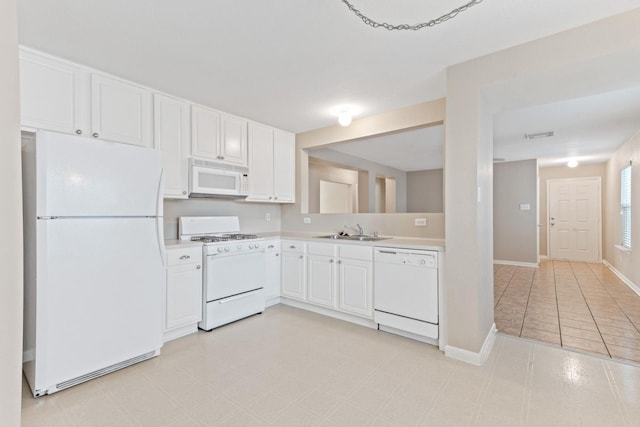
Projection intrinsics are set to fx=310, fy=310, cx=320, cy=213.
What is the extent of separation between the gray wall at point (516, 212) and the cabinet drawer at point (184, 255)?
6.45 metres

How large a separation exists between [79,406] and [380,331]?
237cm

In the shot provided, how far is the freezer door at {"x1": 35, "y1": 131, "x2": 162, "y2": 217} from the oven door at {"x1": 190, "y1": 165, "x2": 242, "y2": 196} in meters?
0.69

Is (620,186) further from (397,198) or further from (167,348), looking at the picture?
(167,348)

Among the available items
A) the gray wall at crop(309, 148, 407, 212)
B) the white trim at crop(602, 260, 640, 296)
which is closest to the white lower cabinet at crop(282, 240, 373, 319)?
the gray wall at crop(309, 148, 407, 212)

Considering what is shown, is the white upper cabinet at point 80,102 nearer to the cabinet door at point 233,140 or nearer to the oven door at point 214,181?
the oven door at point 214,181

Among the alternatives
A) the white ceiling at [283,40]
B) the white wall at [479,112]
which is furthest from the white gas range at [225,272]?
the white wall at [479,112]

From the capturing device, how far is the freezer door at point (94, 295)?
197cm

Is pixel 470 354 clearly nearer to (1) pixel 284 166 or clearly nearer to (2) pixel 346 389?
(2) pixel 346 389

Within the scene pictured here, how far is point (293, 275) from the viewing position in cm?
373

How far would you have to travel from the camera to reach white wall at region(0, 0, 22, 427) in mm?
354

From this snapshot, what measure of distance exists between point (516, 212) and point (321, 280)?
5.39m

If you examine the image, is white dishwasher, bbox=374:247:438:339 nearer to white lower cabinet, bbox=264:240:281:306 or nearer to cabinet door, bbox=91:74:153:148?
white lower cabinet, bbox=264:240:281:306

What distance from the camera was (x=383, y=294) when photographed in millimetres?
2980

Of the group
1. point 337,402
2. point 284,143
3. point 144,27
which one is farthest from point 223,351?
point 284,143
